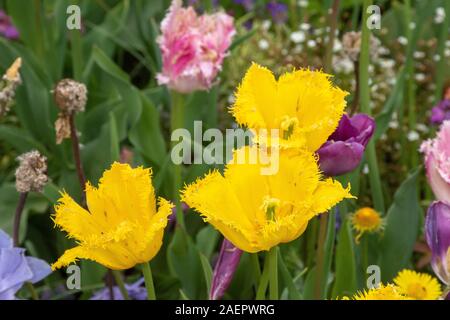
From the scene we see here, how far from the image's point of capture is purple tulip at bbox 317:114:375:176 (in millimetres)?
972

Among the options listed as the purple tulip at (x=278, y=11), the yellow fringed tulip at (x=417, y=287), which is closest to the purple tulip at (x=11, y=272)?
the yellow fringed tulip at (x=417, y=287)

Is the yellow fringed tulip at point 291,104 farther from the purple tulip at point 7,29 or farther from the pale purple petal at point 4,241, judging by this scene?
the purple tulip at point 7,29

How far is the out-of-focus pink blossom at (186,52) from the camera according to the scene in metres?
1.44

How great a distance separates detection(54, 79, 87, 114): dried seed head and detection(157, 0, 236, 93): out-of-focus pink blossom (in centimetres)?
29

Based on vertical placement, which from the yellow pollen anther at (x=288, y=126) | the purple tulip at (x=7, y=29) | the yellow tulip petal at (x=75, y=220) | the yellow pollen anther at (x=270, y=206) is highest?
the purple tulip at (x=7, y=29)

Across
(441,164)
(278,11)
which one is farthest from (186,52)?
(278,11)

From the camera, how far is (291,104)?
2.78ft

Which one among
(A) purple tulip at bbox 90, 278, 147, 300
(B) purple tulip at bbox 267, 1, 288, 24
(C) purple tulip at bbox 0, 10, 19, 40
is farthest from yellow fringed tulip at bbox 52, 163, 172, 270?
(B) purple tulip at bbox 267, 1, 288, 24

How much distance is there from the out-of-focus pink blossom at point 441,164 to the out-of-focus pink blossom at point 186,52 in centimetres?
50

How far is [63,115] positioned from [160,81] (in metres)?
0.27

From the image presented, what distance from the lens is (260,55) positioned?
246 centimetres

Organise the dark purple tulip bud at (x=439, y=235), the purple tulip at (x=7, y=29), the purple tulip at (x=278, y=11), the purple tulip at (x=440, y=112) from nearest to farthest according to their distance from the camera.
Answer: the dark purple tulip bud at (x=439, y=235) → the purple tulip at (x=440, y=112) → the purple tulip at (x=7, y=29) → the purple tulip at (x=278, y=11)

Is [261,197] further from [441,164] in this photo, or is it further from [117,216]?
[441,164]

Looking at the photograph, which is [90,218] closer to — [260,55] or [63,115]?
[63,115]
